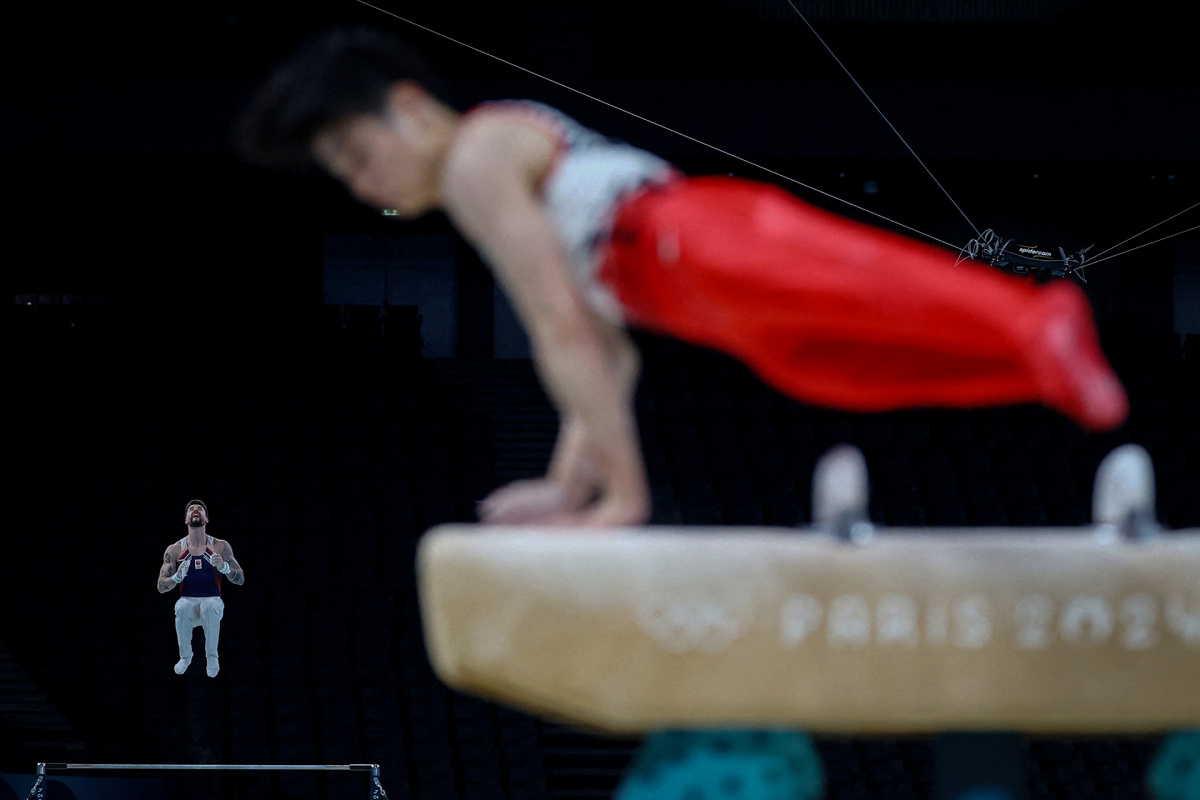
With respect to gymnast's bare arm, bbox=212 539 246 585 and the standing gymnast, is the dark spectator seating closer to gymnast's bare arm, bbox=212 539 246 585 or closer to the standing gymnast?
gymnast's bare arm, bbox=212 539 246 585

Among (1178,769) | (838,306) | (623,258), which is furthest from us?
(1178,769)

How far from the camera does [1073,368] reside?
163 centimetres

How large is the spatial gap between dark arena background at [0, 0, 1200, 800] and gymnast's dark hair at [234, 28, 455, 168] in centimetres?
471

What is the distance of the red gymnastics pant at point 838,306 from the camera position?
1681mm

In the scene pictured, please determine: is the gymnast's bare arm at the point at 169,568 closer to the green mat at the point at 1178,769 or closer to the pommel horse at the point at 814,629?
the pommel horse at the point at 814,629

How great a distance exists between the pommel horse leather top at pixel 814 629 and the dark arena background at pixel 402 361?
472cm

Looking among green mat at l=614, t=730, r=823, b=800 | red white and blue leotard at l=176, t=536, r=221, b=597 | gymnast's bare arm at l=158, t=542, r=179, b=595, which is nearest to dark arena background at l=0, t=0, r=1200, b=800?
red white and blue leotard at l=176, t=536, r=221, b=597

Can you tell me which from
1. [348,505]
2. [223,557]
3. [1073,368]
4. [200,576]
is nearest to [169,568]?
[200,576]

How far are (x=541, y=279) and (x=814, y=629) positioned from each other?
1.88ft

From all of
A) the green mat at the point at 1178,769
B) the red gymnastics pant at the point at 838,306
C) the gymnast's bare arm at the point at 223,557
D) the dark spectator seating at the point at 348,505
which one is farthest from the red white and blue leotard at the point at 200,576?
the green mat at the point at 1178,769

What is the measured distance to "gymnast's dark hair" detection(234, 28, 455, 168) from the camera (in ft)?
6.08

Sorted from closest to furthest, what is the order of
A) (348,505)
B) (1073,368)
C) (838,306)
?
1. (1073,368)
2. (838,306)
3. (348,505)

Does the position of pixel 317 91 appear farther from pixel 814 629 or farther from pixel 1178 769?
pixel 1178 769

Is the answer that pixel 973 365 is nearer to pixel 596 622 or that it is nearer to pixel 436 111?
pixel 596 622
